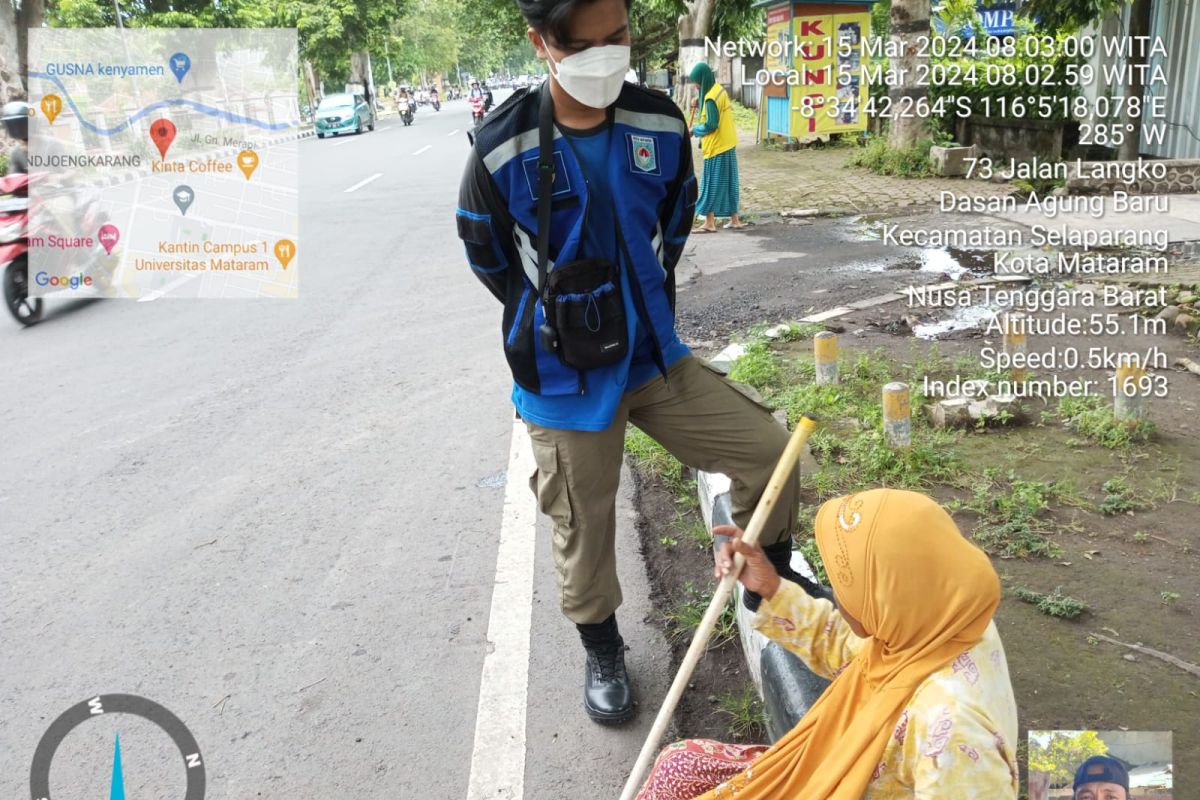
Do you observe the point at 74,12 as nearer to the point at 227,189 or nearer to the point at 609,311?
the point at 227,189

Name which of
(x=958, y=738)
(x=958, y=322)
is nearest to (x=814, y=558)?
(x=958, y=738)

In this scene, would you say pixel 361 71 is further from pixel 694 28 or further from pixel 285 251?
pixel 285 251

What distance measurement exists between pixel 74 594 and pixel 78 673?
1.95ft

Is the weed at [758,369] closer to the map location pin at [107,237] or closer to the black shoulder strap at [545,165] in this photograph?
the black shoulder strap at [545,165]

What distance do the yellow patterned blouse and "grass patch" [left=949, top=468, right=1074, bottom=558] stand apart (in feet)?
5.44

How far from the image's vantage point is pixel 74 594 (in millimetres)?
3506

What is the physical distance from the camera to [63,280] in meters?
8.30

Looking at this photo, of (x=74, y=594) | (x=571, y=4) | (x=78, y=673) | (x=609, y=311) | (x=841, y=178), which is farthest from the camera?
(x=841, y=178)

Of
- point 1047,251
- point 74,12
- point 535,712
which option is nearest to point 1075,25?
point 1047,251

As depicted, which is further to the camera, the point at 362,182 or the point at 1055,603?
the point at 362,182

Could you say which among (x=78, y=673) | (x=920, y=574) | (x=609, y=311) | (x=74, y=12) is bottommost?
(x=78, y=673)

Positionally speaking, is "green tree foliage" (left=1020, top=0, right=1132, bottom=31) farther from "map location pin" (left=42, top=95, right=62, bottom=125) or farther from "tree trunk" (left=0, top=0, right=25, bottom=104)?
"tree trunk" (left=0, top=0, right=25, bottom=104)

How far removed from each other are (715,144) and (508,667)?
24.4ft

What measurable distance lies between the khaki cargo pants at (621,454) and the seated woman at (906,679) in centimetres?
74
